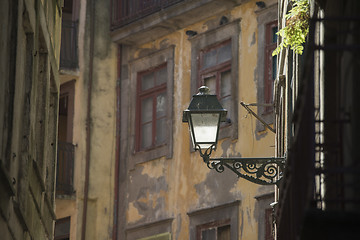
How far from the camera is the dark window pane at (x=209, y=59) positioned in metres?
25.3

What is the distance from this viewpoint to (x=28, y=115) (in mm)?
14867

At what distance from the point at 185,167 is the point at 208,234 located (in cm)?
155

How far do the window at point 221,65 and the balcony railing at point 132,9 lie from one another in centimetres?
101

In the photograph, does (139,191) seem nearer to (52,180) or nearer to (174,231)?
(174,231)

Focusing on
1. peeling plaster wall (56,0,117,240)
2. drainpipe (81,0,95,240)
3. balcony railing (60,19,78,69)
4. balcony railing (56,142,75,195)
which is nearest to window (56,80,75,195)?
balcony railing (56,142,75,195)

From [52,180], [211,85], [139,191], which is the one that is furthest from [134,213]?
[52,180]

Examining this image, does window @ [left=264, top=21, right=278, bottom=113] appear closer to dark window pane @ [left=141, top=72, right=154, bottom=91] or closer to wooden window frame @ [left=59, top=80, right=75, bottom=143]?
dark window pane @ [left=141, top=72, right=154, bottom=91]

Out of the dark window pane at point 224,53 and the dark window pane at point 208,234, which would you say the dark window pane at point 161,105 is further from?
the dark window pane at point 208,234

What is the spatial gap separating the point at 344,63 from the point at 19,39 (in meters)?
3.99

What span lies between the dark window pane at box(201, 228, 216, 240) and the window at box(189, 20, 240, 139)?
1.69 meters

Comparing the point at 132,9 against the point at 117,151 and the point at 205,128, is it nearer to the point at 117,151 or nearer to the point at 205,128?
the point at 117,151

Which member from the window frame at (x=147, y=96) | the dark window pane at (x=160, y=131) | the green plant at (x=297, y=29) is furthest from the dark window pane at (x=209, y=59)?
the green plant at (x=297, y=29)

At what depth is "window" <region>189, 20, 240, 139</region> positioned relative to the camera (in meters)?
24.6

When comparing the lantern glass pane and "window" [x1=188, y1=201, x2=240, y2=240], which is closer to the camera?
the lantern glass pane
